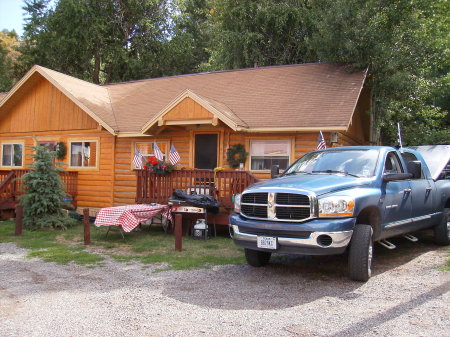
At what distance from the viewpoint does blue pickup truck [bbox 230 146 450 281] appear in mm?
5688

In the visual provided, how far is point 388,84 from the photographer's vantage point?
13555 mm

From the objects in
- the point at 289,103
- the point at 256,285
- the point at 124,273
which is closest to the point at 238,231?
the point at 256,285

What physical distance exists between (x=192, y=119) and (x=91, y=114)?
4.14 meters

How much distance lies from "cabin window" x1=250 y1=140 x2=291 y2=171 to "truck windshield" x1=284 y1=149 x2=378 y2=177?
4193mm

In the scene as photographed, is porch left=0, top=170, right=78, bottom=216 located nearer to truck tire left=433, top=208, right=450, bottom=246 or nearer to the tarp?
the tarp

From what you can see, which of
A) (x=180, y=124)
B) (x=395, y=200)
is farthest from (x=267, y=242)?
(x=180, y=124)

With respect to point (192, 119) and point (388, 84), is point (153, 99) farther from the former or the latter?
point (388, 84)

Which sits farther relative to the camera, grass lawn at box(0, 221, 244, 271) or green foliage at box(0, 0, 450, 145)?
green foliage at box(0, 0, 450, 145)

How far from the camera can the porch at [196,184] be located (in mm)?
10242

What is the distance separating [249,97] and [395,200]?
7.72m

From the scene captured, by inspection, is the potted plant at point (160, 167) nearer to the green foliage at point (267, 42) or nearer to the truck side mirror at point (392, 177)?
the truck side mirror at point (392, 177)

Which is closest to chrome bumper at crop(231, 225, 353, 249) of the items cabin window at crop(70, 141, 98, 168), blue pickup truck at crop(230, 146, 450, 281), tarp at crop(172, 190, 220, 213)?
blue pickup truck at crop(230, 146, 450, 281)

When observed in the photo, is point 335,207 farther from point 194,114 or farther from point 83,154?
point 83,154

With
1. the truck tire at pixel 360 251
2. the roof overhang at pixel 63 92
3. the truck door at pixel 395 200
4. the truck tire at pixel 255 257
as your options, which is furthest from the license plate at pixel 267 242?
the roof overhang at pixel 63 92
